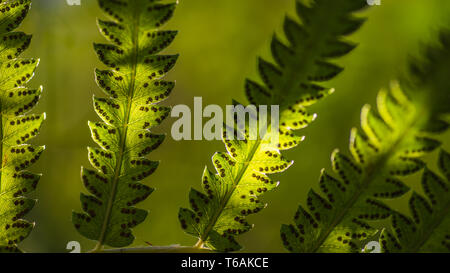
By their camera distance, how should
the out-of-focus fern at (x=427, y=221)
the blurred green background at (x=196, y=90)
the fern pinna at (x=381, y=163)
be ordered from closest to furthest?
the fern pinna at (x=381, y=163) < the out-of-focus fern at (x=427, y=221) < the blurred green background at (x=196, y=90)

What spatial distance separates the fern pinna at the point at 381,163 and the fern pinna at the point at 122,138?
0.45m

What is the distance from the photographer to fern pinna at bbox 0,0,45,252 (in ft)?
3.68

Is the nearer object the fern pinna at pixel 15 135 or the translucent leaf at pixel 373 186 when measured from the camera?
the translucent leaf at pixel 373 186

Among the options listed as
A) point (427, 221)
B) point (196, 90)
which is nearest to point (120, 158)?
point (427, 221)

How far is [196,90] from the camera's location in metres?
3.25

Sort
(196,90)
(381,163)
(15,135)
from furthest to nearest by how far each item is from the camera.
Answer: (196,90)
(15,135)
(381,163)

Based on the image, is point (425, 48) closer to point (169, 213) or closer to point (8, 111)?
point (8, 111)

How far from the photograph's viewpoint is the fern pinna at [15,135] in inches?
44.2

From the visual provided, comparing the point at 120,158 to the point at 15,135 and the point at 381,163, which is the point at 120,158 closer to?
the point at 15,135

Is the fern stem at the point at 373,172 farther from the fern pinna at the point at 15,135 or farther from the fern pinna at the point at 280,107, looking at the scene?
the fern pinna at the point at 15,135

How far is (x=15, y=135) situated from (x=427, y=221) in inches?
44.1

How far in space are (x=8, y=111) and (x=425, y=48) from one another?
1062 mm

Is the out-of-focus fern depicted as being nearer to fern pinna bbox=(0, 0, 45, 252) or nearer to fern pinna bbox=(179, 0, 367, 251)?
fern pinna bbox=(179, 0, 367, 251)

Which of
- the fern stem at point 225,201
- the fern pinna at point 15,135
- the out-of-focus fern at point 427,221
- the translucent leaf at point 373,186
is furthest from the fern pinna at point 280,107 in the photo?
the fern pinna at point 15,135
